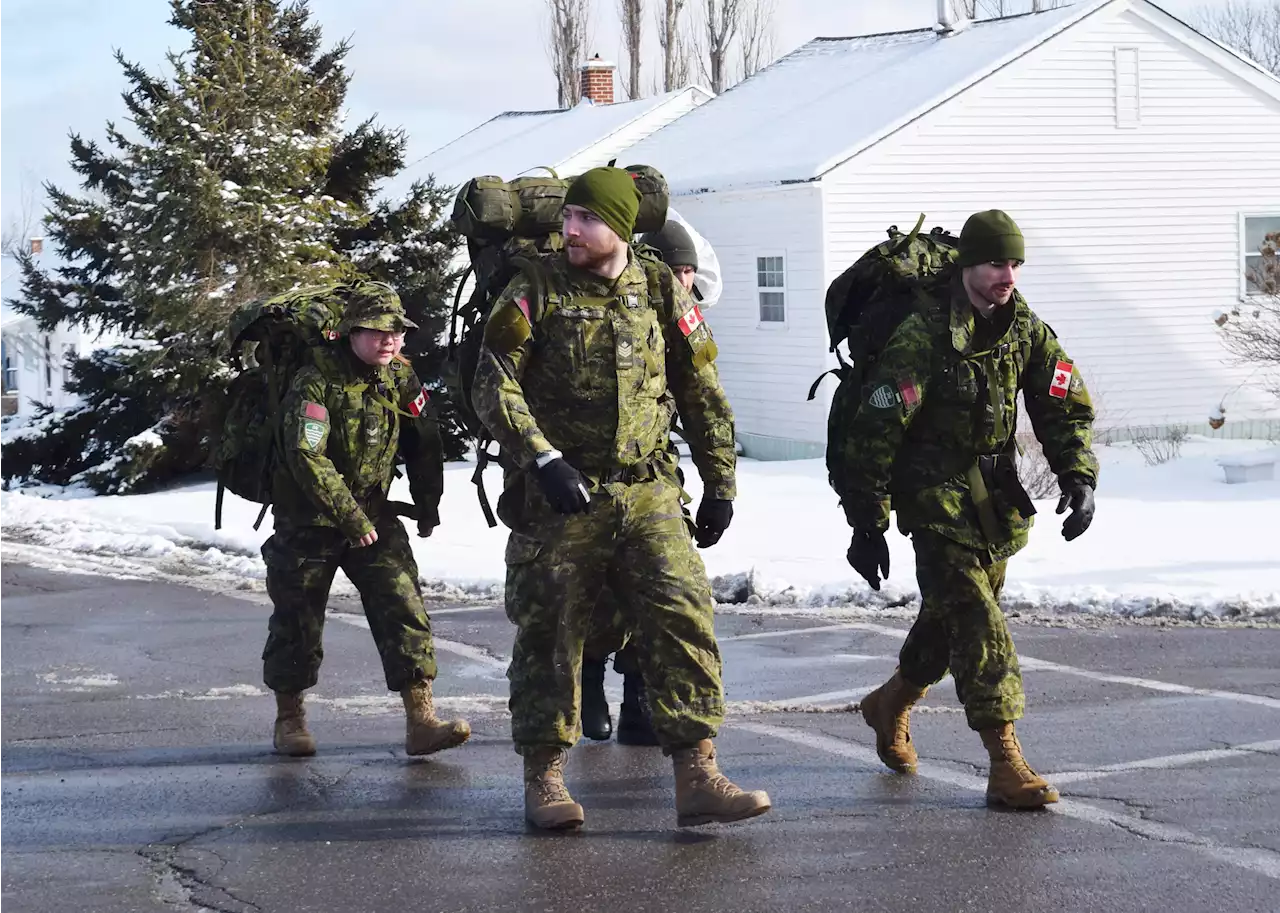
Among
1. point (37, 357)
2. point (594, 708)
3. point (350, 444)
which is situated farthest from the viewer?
point (37, 357)

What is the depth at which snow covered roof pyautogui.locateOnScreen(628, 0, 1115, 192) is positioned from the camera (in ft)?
70.5

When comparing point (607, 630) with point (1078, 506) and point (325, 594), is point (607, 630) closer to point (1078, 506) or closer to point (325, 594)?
point (325, 594)

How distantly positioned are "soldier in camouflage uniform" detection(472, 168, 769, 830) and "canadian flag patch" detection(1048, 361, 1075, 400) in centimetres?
136

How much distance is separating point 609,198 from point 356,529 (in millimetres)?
1815

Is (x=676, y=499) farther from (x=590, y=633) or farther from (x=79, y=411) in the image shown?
(x=79, y=411)

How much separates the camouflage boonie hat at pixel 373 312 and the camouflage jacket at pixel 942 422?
179cm

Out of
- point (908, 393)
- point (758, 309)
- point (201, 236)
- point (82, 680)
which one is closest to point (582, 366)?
point (908, 393)

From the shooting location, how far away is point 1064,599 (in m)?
10.2

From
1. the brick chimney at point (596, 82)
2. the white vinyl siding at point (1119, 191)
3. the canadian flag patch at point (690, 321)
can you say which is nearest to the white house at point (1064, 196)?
the white vinyl siding at point (1119, 191)

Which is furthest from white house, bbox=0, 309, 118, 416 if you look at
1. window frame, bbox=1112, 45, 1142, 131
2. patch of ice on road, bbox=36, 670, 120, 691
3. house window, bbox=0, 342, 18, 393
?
patch of ice on road, bbox=36, 670, 120, 691

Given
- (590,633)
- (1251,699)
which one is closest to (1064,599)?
(1251,699)

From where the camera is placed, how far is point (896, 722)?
20.0ft

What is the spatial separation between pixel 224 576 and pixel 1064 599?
614 cm

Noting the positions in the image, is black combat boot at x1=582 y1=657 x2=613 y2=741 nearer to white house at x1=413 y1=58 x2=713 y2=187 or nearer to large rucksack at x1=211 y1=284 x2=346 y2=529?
large rucksack at x1=211 y1=284 x2=346 y2=529
